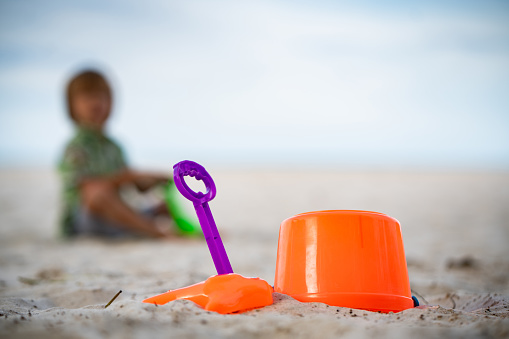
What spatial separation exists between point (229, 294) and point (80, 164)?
110 inches

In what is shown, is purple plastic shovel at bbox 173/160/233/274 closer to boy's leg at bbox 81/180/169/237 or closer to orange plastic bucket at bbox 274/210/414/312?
orange plastic bucket at bbox 274/210/414/312

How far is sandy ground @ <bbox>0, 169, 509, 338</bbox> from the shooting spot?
3.58 feet

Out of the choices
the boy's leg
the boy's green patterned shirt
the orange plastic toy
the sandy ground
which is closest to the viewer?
the sandy ground

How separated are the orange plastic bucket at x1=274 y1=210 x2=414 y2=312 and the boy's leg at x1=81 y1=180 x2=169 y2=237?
242cm

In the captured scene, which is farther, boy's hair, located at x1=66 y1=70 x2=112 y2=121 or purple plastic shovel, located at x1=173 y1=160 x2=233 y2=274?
boy's hair, located at x1=66 y1=70 x2=112 y2=121

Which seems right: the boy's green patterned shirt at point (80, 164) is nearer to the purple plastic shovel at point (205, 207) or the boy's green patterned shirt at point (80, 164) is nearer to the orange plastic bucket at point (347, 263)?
the purple plastic shovel at point (205, 207)

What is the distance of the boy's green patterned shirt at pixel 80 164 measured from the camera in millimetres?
3805

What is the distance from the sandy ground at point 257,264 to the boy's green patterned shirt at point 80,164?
0.29 meters

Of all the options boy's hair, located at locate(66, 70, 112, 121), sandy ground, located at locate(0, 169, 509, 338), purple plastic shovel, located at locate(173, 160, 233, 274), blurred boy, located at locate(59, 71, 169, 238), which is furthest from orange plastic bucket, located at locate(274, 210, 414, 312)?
boy's hair, located at locate(66, 70, 112, 121)

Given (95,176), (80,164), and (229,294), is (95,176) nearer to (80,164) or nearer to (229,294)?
(80,164)

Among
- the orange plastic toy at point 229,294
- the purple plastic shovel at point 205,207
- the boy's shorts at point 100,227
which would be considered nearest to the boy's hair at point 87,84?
the boy's shorts at point 100,227

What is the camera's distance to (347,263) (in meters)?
1.39

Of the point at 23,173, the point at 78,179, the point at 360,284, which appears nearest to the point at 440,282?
the point at 360,284

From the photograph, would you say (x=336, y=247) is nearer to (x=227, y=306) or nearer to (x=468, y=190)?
(x=227, y=306)
